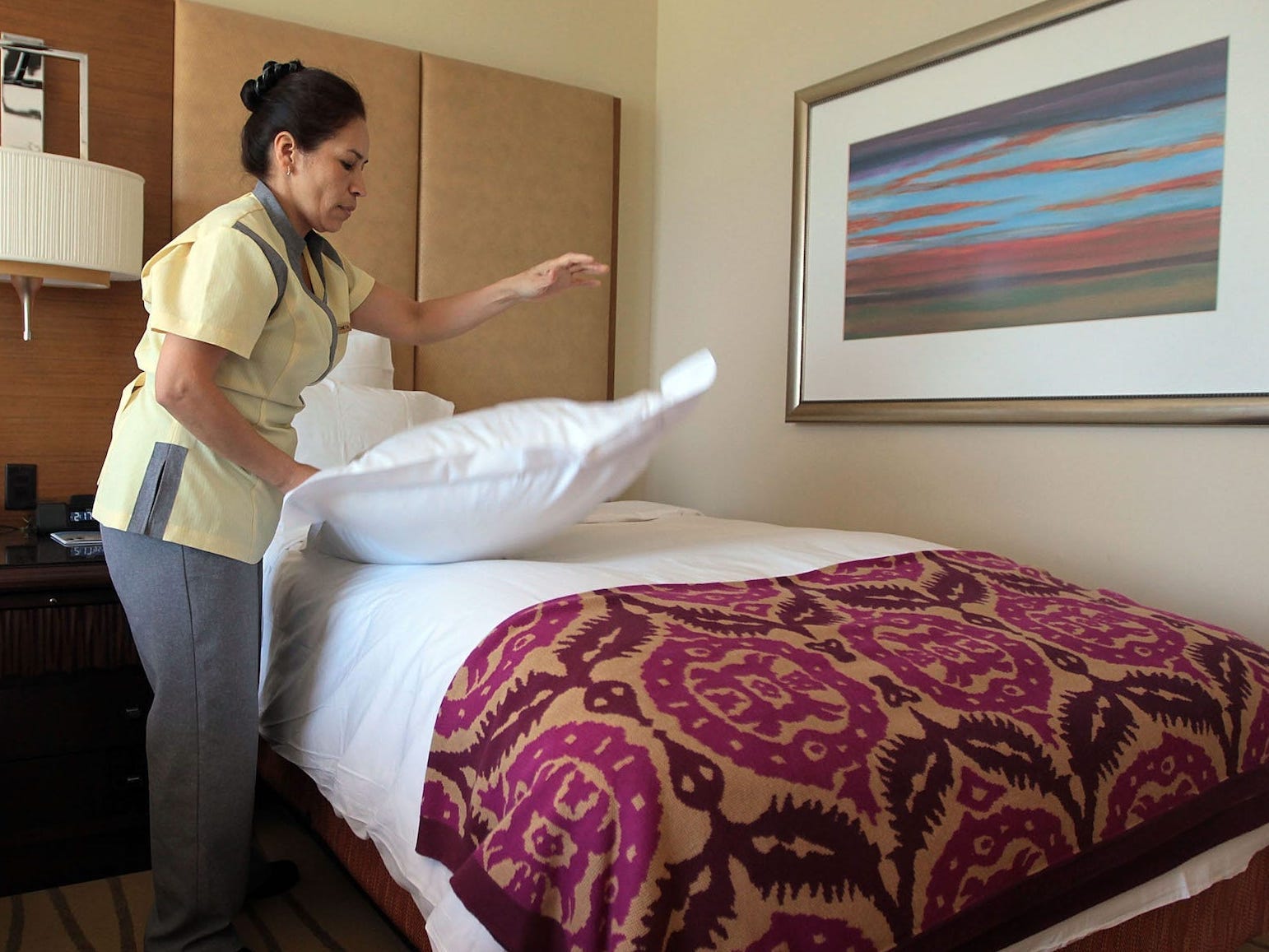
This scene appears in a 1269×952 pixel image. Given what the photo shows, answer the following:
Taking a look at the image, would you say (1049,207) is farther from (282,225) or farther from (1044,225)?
(282,225)

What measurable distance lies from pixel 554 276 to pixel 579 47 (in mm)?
1702

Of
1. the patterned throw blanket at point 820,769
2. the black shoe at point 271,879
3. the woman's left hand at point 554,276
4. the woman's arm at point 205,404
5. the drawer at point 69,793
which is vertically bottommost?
the black shoe at point 271,879

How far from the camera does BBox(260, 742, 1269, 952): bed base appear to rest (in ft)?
4.62

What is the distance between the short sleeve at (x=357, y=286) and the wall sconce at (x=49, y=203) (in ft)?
2.12

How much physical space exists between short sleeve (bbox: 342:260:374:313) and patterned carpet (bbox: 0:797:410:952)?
3.86 ft

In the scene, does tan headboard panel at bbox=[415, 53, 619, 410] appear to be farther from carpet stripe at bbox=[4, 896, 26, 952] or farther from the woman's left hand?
carpet stripe at bbox=[4, 896, 26, 952]

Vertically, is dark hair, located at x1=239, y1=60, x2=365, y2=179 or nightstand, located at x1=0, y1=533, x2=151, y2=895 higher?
dark hair, located at x1=239, y1=60, x2=365, y2=179

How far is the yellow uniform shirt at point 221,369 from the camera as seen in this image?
Result: 152 centimetres

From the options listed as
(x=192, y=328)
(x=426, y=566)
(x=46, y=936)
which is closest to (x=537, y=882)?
(x=426, y=566)

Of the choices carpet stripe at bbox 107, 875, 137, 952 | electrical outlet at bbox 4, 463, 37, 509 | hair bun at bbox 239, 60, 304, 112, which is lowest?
carpet stripe at bbox 107, 875, 137, 952

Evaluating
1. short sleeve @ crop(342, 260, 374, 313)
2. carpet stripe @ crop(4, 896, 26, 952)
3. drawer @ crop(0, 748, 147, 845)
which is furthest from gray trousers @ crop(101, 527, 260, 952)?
short sleeve @ crop(342, 260, 374, 313)

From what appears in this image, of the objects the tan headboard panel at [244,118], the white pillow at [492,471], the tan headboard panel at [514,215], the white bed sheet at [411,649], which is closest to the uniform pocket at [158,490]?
the white pillow at [492,471]

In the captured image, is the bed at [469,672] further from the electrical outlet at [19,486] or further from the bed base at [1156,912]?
the electrical outlet at [19,486]

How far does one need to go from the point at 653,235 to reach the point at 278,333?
229 centimetres
